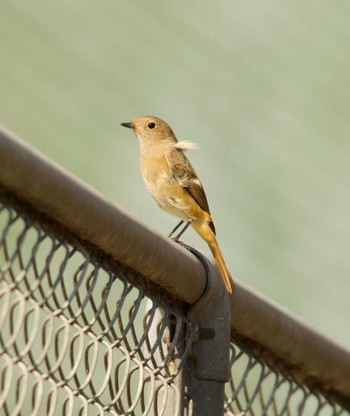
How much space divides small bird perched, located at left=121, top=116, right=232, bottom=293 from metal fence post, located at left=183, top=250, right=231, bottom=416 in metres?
2.01

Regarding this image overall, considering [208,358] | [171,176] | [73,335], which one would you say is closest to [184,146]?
[171,176]

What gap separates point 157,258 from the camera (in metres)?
2.31

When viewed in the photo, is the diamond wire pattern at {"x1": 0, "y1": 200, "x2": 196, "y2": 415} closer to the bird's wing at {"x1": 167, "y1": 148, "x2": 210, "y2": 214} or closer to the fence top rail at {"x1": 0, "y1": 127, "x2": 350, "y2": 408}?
the fence top rail at {"x1": 0, "y1": 127, "x2": 350, "y2": 408}

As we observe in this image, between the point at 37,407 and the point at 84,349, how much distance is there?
32 cm

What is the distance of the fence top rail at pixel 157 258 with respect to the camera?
6.20 ft

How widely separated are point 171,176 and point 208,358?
2.74m

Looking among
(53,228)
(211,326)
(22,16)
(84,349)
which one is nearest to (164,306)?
(211,326)

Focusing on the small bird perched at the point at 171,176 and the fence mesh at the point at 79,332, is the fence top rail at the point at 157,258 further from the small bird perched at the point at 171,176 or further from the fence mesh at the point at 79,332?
the small bird perched at the point at 171,176

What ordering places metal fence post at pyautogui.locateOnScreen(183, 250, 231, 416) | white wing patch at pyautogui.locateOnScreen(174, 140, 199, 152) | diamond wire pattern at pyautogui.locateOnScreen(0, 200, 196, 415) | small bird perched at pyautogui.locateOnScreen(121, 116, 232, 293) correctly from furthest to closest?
white wing patch at pyautogui.locateOnScreen(174, 140, 199, 152)
small bird perched at pyautogui.locateOnScreen(121, 116, 232, 293)
metal fence post at pyautogui.locateOnScreen(183, 250, 231, 416)
diamond wire pattern at pyautogui.locateOnScreen(0, 200, 196, 415)

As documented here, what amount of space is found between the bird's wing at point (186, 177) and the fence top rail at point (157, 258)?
1876 millimetres

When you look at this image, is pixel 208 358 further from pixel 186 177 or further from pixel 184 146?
pixel 184 146

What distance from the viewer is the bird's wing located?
16.7ft

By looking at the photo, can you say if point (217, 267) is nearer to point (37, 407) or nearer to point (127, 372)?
point (127, 372)

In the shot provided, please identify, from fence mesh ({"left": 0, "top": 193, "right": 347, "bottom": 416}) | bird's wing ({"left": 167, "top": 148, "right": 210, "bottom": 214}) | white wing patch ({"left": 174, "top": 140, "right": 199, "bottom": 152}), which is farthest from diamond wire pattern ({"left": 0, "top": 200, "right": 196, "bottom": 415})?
white wing patch ({"left": 174, "top": 140, "right": 199, "bottom": 152})
